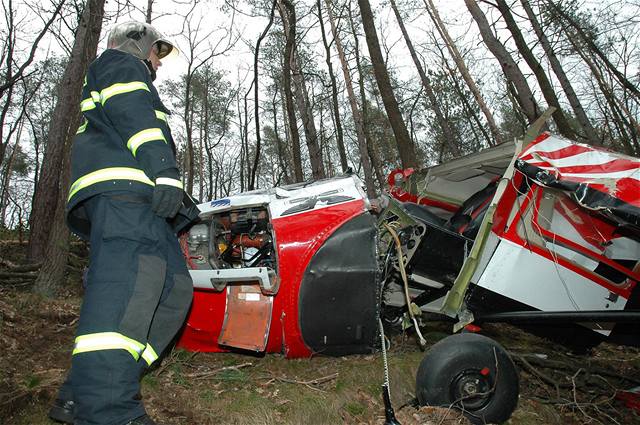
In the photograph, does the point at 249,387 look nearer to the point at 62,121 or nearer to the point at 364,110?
the point at 62,121

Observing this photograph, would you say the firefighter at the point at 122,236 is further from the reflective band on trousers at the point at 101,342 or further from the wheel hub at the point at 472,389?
the wheel hub at the point at 472,389

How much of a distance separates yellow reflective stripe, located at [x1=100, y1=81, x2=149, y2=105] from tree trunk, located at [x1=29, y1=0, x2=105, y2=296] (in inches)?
123

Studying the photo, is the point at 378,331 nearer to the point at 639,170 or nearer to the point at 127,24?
the point at 639,170

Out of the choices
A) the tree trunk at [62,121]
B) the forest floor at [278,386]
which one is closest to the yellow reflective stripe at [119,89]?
the forest floor at [278,386]

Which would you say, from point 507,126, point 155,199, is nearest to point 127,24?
point 155,199

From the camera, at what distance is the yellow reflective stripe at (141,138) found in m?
2.43

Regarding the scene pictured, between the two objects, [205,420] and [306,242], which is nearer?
[205,420]

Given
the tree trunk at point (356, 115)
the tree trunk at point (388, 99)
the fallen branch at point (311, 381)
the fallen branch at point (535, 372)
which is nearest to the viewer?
the fallen branch at point (311, 381)

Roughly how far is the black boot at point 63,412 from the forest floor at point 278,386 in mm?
175

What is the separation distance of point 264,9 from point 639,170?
16.5 metres

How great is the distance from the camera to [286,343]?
3.19 metres

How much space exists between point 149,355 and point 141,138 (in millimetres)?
1204

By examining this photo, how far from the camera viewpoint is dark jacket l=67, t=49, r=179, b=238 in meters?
2.44

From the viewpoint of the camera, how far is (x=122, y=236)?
2.33 m
